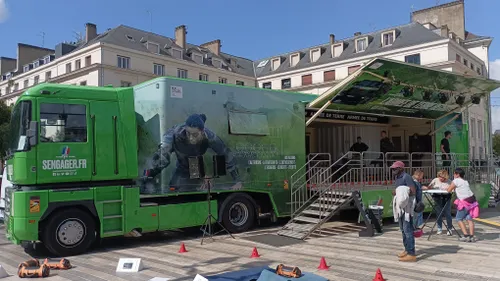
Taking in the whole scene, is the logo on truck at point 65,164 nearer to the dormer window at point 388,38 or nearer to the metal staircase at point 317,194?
the metal staircase at point 317,194

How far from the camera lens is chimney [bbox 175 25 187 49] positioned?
57.3 meters

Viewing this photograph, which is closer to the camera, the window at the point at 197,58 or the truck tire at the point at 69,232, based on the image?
the truck tire at the point at 69,232

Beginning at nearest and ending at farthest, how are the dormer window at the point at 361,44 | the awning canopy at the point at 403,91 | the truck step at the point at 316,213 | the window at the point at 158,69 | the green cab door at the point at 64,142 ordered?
1. the green cab door at the point at 64,142
2. the truck step at the point at 316,213
3. the awning canopy at the point at 403,91
4. the window at the point at 158,69
5. the dormer window at the point at 361,44

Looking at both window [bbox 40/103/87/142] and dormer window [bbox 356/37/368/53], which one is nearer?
window [bbox 40/103/87/142]

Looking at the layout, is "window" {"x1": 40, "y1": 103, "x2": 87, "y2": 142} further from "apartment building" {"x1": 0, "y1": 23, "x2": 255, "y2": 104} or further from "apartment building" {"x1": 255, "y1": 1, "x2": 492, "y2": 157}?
"apartment building" {"x1": 255, "y1": 1, "x2": 492, "y2": 157}

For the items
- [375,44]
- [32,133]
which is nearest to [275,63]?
[375,44]

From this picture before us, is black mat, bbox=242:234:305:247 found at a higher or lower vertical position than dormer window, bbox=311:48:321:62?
lower

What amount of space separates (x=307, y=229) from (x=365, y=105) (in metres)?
5.41

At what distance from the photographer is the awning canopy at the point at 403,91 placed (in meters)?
11.4

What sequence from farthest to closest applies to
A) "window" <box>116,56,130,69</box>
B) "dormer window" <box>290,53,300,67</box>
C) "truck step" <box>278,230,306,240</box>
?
"dormer window" <box>290,53,300,67</box>, "window" <box>116,56,130,69</box>, "truck step" <box>278,230,306,240</box>

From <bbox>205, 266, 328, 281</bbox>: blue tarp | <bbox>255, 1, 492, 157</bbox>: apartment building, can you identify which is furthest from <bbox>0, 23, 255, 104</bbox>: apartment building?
<bbox>205, 266, 328, 281</bbox>: blue tarp

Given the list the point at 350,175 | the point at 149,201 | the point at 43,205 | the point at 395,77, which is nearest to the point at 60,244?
the point at 43,205

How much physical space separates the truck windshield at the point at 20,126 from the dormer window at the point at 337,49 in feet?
166

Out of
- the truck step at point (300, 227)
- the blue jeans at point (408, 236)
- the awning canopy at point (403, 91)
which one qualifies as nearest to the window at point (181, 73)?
the awning canopy at point (403, 91)
